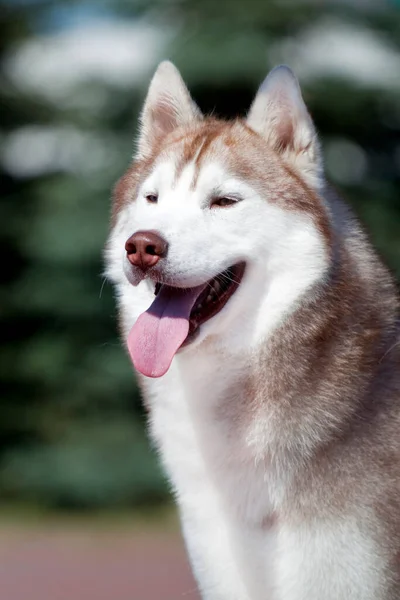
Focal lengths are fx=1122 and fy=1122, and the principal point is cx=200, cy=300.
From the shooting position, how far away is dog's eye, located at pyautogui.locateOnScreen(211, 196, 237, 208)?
170 inches

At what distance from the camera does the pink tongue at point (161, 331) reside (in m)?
4.21

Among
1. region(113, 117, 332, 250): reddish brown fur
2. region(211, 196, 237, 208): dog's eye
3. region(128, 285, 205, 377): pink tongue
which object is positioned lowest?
region(128, 285, 205, 377): pink tongue

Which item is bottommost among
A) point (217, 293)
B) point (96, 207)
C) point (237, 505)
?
point (96, 207)

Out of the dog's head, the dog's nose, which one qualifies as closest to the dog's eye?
the dog's head

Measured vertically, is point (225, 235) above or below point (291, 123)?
below

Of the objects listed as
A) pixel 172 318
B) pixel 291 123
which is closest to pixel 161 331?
pixel 172 318

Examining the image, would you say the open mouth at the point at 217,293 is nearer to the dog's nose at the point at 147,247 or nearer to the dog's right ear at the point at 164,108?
the dog's nose at the point at 147,247

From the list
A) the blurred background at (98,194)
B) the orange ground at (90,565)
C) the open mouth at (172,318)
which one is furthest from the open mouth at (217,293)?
the blurred background at (98,194)

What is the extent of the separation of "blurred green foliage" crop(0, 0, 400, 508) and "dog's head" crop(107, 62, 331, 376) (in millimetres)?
9460

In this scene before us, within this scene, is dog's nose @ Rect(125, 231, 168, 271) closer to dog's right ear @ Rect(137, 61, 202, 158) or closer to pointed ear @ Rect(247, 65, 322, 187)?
pointed ear @ Rect(247, 65, 322, 187)

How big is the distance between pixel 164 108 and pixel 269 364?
133cm

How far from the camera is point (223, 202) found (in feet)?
14.2

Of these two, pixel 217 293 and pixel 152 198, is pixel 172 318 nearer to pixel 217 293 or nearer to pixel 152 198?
pixel 217 293

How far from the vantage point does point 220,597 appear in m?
4.34
